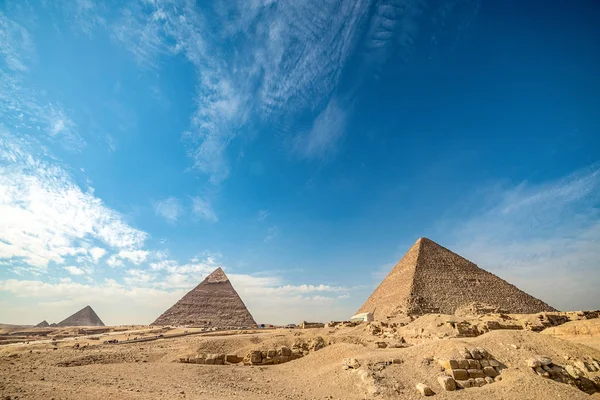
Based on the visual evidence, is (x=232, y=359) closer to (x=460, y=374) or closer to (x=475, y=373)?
(x=460, y=374)

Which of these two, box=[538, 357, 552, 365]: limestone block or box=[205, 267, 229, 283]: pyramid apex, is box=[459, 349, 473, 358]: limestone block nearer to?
box=[538, 357, 552, 365]: limestone block

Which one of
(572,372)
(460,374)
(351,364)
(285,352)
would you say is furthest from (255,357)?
(572,372)

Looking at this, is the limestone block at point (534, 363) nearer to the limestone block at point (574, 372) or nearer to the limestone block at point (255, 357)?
the limestone block at point (574, 372)

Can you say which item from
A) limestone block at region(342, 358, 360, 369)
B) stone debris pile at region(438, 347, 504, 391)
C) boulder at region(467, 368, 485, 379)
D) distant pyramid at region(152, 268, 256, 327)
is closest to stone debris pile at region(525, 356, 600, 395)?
stone debris pile at region(438, 347, 504, 391)

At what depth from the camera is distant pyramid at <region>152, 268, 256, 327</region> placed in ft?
183

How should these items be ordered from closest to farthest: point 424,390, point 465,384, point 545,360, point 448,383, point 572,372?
1. point 424,390
2. point 448,383
3. point 465,384
4. point 572,372
5. point 545,360

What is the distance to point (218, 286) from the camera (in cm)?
6306

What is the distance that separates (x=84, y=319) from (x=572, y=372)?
9219 centimetres

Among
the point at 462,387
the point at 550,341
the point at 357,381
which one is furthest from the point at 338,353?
the point at 550,341

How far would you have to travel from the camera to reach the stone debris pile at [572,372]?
8008mm

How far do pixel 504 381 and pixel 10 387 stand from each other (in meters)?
12.8

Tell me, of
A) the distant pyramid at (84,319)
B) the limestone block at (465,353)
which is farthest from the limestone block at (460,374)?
the distant pyramid at (84,319)

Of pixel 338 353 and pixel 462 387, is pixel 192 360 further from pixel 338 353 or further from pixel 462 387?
pixel 462 387

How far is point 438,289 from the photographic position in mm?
40469
